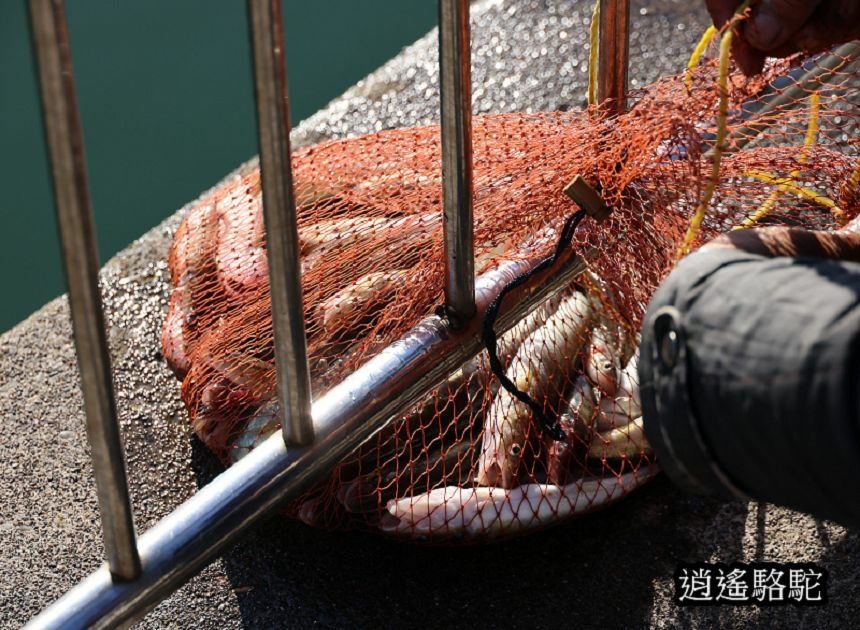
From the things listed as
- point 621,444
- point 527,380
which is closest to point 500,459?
point 527,380

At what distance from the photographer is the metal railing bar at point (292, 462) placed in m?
1.54

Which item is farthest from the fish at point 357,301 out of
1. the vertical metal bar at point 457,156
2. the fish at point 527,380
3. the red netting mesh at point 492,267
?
the vertical metal bar at point 457,156

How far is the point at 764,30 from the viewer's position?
5.62 ft

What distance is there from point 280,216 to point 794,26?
94 cm

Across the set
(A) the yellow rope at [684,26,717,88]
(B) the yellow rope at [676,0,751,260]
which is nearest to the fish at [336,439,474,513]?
(B) the yellow rope at [676,0,751,260]

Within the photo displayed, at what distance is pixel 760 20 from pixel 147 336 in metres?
2.26

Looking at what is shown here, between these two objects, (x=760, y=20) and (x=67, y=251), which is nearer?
(x=67, y=251)

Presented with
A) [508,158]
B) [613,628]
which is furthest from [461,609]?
[508,158]

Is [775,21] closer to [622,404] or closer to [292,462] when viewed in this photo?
[292,462]

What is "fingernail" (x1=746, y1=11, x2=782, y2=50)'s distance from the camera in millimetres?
1705

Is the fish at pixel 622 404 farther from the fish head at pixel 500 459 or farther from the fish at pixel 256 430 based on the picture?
the fish at pixel 256 430

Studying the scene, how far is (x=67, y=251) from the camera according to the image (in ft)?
4.06

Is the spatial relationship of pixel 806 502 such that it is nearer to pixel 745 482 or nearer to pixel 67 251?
pixel 745 482

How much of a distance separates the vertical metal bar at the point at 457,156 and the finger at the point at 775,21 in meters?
0.49
